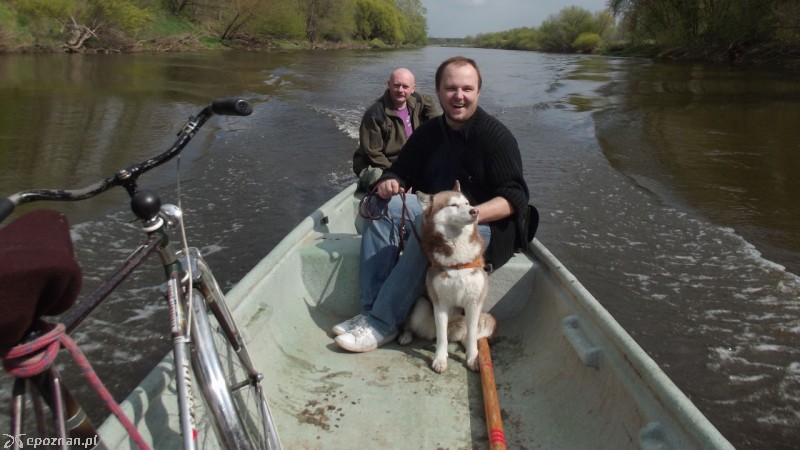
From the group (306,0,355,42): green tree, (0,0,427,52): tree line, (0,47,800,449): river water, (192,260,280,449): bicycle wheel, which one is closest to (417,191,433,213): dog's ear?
(192,260,280,449): bicycle wheel

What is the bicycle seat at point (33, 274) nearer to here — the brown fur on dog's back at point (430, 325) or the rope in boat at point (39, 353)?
the rope in boat at point (39, 353)

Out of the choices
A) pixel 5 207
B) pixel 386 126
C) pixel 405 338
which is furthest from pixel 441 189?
pixel 5 207

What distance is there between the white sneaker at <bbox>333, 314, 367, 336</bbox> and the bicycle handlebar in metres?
1.78

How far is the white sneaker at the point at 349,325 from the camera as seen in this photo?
3.36 metres

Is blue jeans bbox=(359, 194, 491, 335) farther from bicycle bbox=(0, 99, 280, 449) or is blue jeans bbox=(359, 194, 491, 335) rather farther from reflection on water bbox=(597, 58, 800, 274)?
reflection on water bbox=(597, 58, 800, 274)

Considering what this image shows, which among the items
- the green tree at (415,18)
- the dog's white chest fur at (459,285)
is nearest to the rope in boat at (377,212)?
the dog's white chest fur at (459,285)

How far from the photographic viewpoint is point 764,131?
506 inches

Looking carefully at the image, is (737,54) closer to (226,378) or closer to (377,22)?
(226,378)

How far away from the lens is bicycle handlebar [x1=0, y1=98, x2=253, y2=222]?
1.35 meters

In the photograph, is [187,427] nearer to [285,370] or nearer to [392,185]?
[285,370]

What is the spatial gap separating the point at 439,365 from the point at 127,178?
2.07 metres

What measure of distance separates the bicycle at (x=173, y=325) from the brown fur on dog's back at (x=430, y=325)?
1304mm

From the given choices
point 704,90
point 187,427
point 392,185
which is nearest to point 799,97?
point 704,90

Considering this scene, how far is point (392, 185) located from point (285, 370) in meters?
1.30
